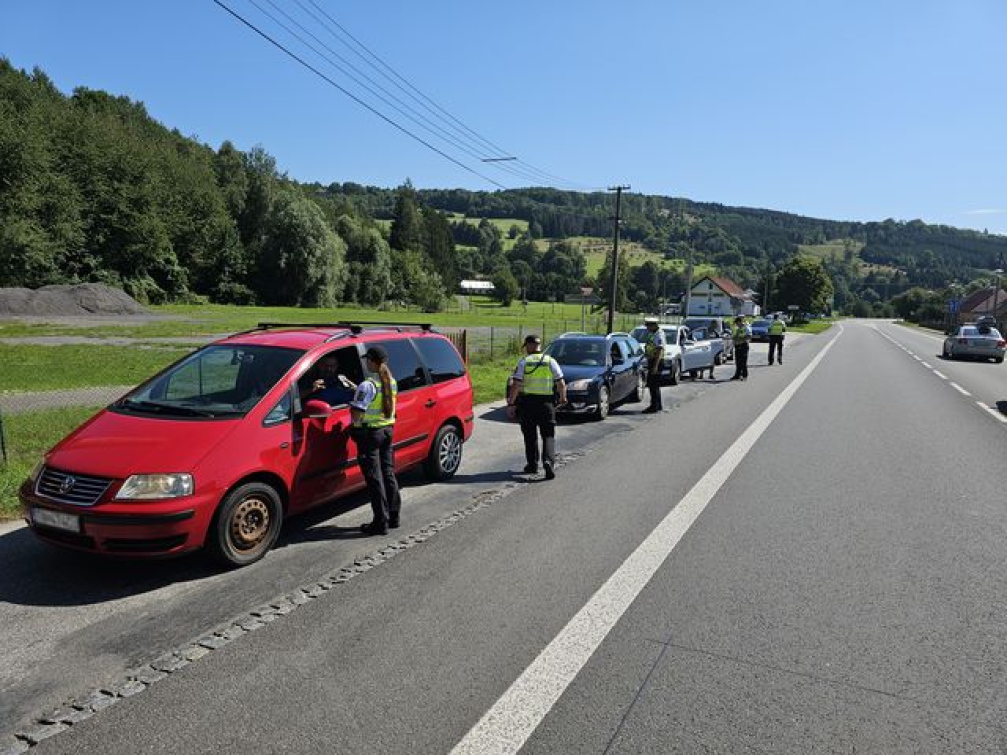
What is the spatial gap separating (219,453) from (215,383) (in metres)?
1.00

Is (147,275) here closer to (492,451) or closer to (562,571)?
(492,451)

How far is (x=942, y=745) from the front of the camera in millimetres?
3162

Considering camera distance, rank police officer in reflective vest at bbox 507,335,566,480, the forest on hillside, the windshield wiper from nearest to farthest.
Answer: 1. the windshield wiper
2. police officer in reflective vest at bbox 507,335,566,480
3. the forest on hillside

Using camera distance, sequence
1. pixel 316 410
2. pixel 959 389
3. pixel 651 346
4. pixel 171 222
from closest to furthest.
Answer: pixel 316 410 < pixel 651 346 < pixel 959 389 < pixel 171 222

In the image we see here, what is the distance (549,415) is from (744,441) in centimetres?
414

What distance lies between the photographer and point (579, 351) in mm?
14328

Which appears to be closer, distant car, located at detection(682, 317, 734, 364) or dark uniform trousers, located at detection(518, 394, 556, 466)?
dark uniform trousers, located at detection(518, 394, 556, 466)

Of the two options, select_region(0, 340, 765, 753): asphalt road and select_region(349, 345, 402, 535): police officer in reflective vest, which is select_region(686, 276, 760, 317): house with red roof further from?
select_region(0, 340, 765, 753): asphalt road

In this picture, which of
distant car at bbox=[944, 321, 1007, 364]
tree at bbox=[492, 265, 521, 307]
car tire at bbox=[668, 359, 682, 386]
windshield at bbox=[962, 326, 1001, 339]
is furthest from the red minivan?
tree at bbox=[492, 265, 521, 307]

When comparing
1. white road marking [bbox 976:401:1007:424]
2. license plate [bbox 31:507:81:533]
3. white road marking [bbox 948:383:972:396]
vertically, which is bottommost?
white road marking [bbox 948:383:972:396]

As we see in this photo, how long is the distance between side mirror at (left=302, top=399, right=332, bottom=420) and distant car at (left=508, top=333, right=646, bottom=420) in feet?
23.3

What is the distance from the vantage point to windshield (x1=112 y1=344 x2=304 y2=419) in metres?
5.59

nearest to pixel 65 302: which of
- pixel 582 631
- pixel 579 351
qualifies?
pixel 579 351

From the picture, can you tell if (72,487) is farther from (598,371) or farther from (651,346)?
(651,346)
